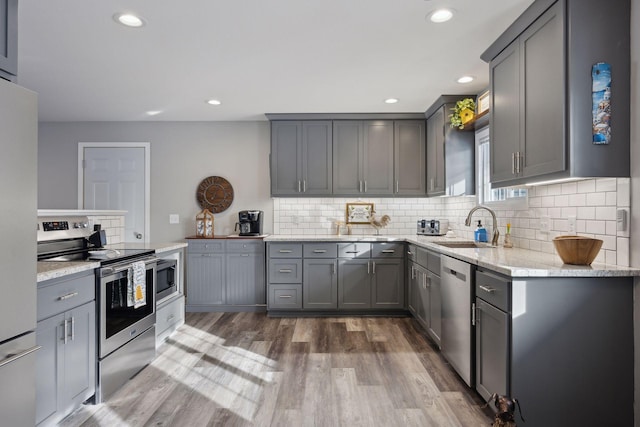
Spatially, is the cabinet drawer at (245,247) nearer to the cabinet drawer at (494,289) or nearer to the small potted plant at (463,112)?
the small potted plant at (463,112)

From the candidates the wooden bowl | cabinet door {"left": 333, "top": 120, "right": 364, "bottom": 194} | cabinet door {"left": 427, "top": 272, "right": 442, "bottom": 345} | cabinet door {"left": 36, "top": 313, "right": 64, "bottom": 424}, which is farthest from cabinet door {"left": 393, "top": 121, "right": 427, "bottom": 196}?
cabinet door {"left": 36, "top": 313, "right": 64, "bottom": 424}

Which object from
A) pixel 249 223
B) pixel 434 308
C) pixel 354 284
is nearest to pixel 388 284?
pixel 354 284

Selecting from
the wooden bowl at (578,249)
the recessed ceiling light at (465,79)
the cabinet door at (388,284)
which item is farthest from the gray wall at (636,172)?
the cabinet door at (388,284)

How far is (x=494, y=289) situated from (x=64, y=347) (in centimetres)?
235

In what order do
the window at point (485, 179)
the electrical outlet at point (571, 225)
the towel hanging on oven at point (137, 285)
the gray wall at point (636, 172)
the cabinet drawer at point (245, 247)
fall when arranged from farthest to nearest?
the cabinet drawer at point (245, 247) < the window at point (485, 179) < the towel hanging on oven at point (137, 285) < the electrical outlet at point (571, 225) < the gray wall at point (636, 172)

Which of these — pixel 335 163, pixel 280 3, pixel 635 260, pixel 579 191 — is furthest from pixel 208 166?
pixel 635 260

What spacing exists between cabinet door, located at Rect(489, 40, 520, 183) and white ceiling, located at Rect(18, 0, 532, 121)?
0.64 feet

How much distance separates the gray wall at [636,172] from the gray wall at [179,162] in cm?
372

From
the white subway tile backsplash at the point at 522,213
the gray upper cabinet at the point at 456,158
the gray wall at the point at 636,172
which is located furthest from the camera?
the gray upper cabinet at the point at 456,158

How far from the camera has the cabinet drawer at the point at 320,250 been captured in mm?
4184

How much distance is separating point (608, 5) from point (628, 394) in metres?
1.95

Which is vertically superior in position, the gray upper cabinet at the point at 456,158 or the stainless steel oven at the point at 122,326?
the gray upper cabinet at the point at 456,158

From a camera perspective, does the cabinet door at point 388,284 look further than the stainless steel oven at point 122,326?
Yes

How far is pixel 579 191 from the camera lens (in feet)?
7.52
